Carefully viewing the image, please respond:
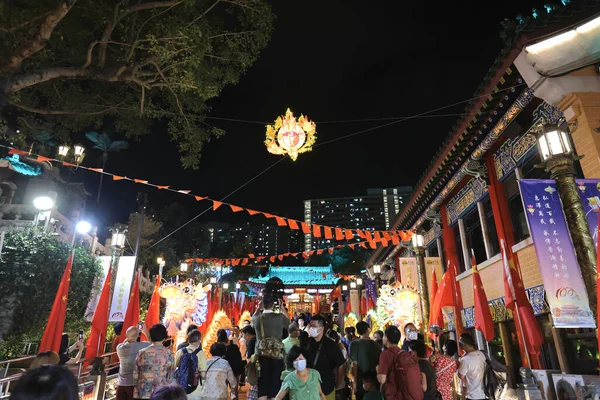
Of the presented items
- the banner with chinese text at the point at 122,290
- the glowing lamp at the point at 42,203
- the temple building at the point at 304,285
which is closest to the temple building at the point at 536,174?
the banner with chinese text at the point at 122,290

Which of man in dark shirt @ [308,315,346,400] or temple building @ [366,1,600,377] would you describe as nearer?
man in dark shirt @ [308,315,346,400]

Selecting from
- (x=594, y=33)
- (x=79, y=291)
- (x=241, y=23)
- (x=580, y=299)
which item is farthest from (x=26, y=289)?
(x=594, y=33)

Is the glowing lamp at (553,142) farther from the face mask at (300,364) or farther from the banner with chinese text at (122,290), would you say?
the banner with chinese text at (122,290)

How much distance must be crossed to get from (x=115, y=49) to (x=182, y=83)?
236cm

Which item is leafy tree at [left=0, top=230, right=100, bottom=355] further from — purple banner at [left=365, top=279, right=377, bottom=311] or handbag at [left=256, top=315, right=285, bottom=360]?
purple banner at [left=365, top=279, right=377, bottom=311]

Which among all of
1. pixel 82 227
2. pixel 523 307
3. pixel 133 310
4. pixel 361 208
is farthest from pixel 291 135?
pixel 361 208

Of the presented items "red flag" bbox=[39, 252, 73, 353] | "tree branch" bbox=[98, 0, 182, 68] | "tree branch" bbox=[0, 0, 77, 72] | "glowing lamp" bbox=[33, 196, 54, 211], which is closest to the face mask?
"red flag" bbox=[39, 252, 73, 353]

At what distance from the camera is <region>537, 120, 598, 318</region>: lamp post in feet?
17.8

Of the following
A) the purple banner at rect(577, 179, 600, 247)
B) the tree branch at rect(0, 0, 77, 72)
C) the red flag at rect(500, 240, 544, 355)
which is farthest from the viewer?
the red flag at rect(500, 240, 544, 355)

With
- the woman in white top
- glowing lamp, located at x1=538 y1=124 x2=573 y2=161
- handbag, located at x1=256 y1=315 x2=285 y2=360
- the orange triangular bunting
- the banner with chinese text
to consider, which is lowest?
the woman in white top

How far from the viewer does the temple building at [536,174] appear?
609cm

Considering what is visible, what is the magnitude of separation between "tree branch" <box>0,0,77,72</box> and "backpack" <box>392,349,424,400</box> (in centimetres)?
901

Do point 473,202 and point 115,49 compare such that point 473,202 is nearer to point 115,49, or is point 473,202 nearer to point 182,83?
point 182,83

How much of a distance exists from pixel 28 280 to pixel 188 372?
43.2 feet
